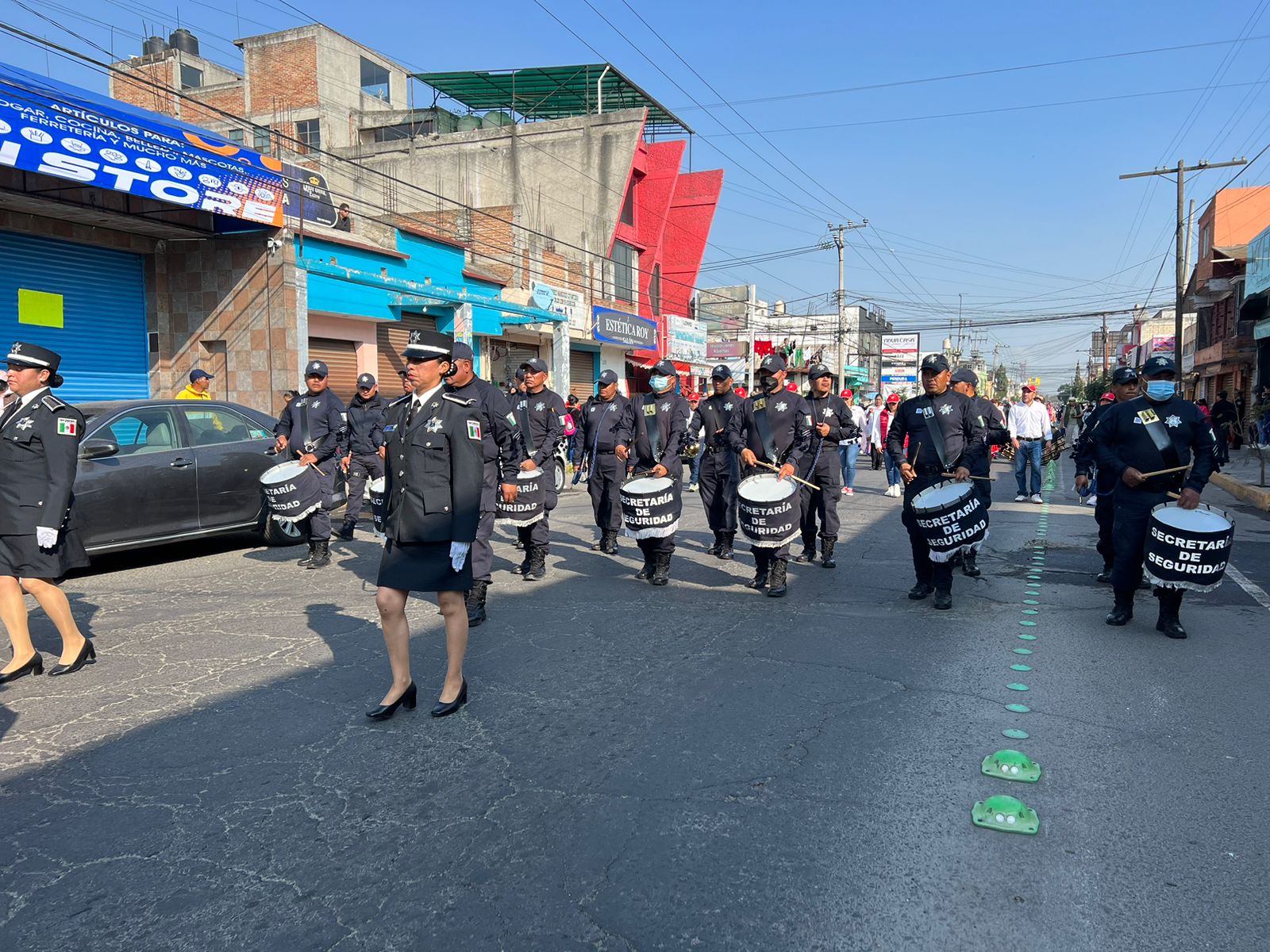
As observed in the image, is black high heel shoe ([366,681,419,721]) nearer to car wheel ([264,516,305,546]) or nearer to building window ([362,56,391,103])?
car wheel ([264,516,305,546])

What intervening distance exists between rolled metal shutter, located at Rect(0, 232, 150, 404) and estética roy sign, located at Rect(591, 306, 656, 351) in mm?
15216

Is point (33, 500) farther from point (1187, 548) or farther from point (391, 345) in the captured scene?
point (391, 345)

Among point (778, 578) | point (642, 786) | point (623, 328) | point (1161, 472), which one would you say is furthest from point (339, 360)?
point (642, 786)

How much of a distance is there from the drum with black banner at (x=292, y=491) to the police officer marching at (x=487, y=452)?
2.62 meters

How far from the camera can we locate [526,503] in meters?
7.99

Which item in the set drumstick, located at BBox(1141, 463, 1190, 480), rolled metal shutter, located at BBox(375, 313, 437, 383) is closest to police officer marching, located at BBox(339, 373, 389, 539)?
drumstick, located at BBox(1141, 463, 1190, 480)

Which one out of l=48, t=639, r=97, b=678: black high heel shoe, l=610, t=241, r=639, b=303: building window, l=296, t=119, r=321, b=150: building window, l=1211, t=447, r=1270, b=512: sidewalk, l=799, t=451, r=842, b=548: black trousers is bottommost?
l=48, t=639, r=97, b=678: black high heel shoe

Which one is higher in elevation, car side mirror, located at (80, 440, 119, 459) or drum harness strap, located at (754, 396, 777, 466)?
drum harness strap, located at (754, 396, 777, 466)

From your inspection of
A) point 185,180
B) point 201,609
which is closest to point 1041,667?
point 201,609

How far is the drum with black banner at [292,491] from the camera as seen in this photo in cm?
838

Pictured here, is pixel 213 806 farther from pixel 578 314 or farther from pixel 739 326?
pixel 739 326

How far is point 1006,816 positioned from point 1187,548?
3.45m

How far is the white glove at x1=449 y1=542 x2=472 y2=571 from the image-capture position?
440cm

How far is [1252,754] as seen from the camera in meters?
4.07
